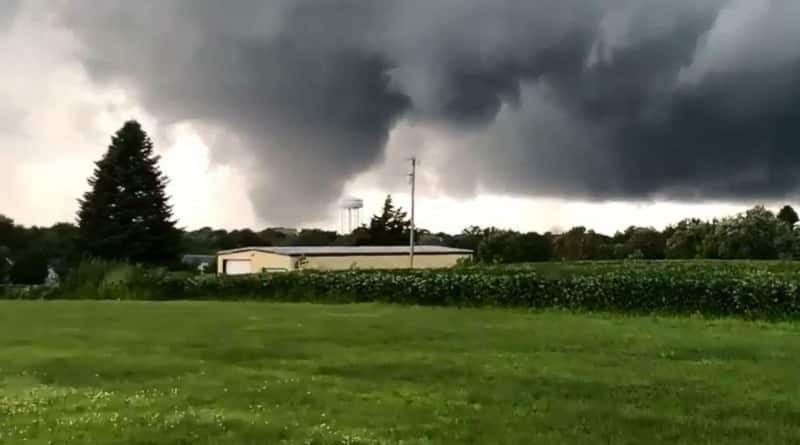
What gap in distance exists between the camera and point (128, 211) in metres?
64.8

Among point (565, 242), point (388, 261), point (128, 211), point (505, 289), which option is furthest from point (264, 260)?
point (505, 289)

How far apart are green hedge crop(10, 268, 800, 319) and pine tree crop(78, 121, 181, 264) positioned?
85.2ft

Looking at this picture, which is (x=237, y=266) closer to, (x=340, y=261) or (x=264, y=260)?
(x=264, y=260)

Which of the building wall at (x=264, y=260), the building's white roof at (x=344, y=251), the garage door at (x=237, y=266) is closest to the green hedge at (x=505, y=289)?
the building wall at (x=264, y=260)

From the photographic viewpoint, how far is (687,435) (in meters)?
7.66

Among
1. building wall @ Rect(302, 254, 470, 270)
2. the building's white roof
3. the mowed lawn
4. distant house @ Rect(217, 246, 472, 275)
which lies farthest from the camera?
building wall @ Rect(302, 254, 470, 270)

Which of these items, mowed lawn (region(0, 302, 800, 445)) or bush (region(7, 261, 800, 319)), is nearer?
mowed lawn (region(0, 302, 800, 445))

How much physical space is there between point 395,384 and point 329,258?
4773 cm

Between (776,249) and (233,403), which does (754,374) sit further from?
(776,249)

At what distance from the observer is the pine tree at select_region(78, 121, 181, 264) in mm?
63656

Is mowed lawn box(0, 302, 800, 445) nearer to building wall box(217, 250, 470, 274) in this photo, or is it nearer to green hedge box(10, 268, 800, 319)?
green hedge box(10, 268, 800, 319)

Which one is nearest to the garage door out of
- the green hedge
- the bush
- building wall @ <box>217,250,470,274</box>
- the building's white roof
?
building wall @ <box>217,250,470,274</box>

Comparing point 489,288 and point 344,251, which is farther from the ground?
point 344,251

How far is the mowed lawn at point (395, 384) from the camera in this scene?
7762mm
